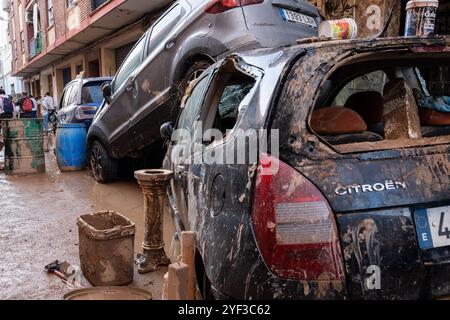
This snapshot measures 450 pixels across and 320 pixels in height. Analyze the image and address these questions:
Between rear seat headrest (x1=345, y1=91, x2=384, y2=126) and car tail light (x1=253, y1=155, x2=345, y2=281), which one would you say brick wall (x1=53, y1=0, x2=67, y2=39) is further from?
car tail light (x1=253, y1=155, x2=345, y2=281)

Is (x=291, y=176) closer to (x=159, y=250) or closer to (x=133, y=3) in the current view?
(x=159, y=250)

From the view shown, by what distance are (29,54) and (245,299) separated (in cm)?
2857

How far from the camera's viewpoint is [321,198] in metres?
1.43

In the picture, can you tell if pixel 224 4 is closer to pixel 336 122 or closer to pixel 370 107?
pixel 370 107

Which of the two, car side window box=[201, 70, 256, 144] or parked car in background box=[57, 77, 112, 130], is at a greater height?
parked car in background box=[57, 77, 112, 130]

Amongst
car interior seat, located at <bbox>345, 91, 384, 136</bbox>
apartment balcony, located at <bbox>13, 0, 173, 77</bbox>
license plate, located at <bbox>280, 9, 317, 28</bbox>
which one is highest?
apartment balcony, located at <bbox>13, 0, 173, 77</bbox>

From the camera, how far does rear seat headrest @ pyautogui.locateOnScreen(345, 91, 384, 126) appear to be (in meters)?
2.32

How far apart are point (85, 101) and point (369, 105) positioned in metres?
6.94

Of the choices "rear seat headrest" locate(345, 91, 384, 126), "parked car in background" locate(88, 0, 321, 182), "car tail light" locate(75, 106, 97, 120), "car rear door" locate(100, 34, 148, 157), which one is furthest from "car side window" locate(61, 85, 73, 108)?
"rear seat headrest" locate(345, 91, 384, 126)

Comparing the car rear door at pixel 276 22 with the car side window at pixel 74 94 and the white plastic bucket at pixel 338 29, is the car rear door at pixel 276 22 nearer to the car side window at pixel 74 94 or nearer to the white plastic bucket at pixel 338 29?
the white plastic bucket at pixel 338 29

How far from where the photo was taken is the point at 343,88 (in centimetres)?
299

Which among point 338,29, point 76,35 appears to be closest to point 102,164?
point 338,29
